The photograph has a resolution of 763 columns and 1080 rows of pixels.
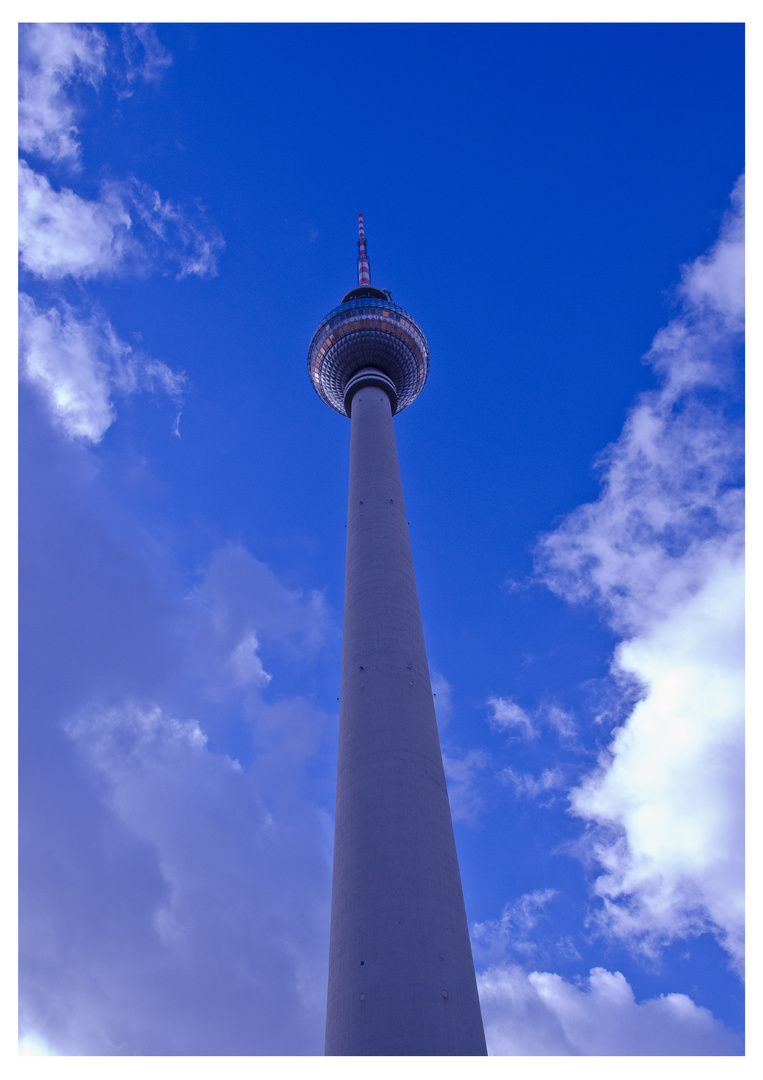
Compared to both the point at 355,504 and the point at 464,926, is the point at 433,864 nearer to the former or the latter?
the point at 464,926

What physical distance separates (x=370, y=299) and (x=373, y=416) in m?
14.9

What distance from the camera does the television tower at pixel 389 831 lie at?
30484 mm

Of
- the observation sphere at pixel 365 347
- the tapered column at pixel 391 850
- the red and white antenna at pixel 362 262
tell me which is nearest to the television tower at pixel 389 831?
the tapered column at pixel 391 850

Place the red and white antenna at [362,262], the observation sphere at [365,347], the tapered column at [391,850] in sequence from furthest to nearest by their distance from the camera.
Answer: the red and white antenna at [362,262], the observation sphere at [365,347], the tapered column at [391,850]

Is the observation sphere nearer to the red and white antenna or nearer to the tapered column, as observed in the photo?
the red and white antenna

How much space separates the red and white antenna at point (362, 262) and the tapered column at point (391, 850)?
126 feet

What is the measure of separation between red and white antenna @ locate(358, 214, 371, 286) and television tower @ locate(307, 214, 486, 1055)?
2832 centimetres

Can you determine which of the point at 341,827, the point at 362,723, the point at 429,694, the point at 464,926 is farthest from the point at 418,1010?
the point at 429,694

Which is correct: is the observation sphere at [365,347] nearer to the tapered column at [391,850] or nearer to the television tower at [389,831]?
the television tower at [389,831]

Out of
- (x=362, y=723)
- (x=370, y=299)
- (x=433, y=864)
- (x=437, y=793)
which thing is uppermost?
(x=370, y=299)

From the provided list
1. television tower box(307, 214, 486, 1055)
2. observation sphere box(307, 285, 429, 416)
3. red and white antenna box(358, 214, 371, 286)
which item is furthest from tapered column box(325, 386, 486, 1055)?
red and white antenna box(358, 214, 371, 286)

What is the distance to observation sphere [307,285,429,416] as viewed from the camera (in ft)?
224

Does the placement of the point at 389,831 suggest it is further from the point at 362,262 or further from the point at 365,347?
the point at 362,262

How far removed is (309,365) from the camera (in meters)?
71.4
